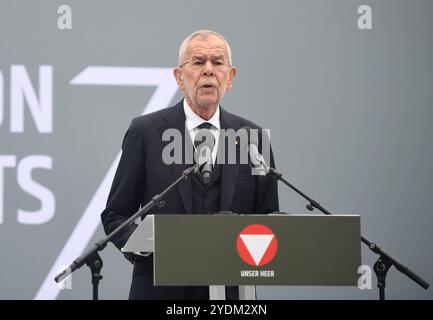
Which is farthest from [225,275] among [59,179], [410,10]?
[410,10]

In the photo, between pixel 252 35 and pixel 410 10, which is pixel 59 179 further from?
pixel 410 10

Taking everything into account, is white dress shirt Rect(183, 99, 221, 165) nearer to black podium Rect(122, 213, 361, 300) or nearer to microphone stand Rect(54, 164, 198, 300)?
microphone stand Rect(54, 164, 198, 300)

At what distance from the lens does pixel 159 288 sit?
3.13 meters

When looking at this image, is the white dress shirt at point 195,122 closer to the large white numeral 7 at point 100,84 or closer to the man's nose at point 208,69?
the man's nose at point 208,69

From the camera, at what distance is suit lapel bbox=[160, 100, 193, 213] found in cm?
315

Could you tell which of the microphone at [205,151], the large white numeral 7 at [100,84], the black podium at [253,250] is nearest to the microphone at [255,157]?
the microphone at [205,151]

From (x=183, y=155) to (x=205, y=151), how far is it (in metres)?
0.33

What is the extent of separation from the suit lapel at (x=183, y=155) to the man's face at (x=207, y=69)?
0.11 meters

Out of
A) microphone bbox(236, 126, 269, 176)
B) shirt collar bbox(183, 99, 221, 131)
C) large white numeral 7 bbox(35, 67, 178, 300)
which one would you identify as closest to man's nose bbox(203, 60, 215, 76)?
shirt collar bbox(183, 99, 221, 131)

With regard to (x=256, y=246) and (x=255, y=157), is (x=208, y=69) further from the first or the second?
(x=256, y=246)

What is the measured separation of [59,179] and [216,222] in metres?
2.42

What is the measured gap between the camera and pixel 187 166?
10.6 feet

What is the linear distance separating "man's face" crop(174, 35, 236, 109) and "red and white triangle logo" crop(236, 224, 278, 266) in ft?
3.27

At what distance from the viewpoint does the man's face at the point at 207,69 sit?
3311 mm
